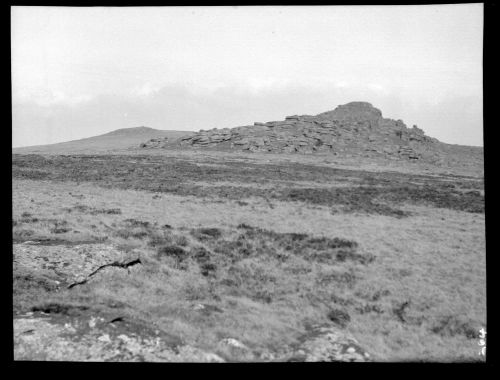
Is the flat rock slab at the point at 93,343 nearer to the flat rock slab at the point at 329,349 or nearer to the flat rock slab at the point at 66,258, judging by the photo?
the flat rock slab at the point at 329,349

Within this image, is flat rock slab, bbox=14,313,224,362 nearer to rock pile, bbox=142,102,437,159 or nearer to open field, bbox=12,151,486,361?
open field, bbox=12,151,486,361

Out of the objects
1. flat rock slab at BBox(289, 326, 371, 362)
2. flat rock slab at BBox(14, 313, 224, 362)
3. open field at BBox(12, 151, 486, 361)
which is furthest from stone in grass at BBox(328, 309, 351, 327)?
flat rock slab at BBox(14, 313, 224, 362)

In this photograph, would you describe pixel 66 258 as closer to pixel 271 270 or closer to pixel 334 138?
pixel 271 270

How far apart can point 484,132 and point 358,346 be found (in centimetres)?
564

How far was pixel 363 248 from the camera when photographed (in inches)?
606

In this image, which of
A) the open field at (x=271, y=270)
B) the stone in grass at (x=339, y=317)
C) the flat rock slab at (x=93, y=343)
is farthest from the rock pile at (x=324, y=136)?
the flat rock slab at (x=93, y=343)

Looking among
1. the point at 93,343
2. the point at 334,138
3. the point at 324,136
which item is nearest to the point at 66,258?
the point at 93,343

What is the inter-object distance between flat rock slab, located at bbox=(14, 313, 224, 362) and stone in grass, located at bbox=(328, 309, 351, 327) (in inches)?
137

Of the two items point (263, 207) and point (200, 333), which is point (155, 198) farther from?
point (200, 333)

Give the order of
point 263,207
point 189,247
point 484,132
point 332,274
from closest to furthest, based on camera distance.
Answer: point 484,132, point 332,274, point 189,247, point 263,207

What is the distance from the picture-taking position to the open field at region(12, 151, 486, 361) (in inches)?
340

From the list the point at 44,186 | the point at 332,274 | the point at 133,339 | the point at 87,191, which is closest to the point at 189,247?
the point at 332,274

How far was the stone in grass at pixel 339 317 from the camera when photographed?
927 cm
